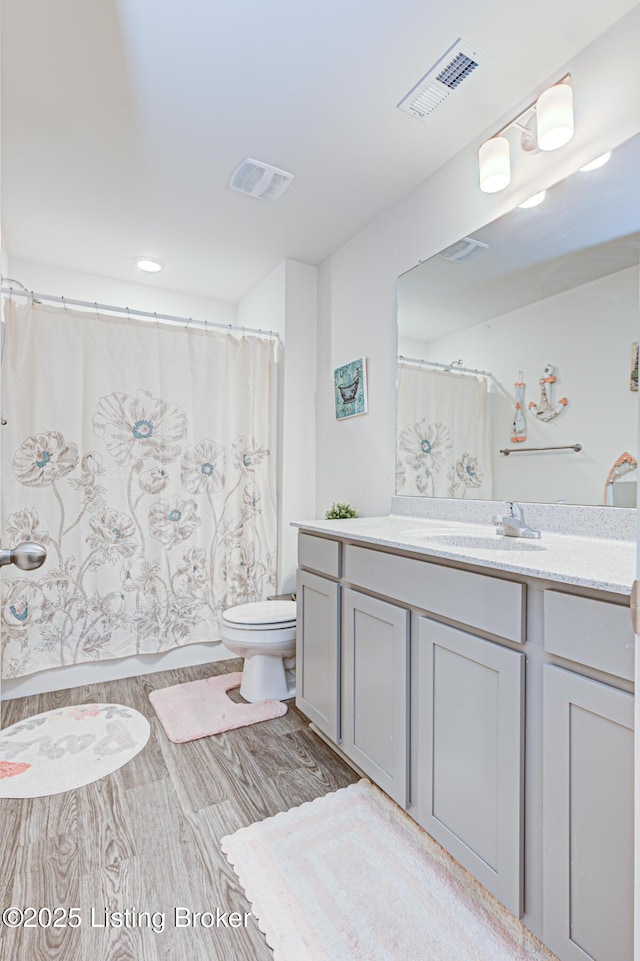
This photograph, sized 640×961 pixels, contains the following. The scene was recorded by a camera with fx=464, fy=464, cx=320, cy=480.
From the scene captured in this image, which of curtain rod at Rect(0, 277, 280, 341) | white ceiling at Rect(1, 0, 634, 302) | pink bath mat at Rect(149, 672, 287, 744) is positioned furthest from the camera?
curtain rod at Rect(0, 277, 280, 341)

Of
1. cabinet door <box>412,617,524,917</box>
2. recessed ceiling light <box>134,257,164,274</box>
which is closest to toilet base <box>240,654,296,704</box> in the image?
cabinet door <box>412,617,524,917</box>

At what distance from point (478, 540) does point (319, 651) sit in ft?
2.49

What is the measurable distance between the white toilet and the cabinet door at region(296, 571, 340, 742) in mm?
178

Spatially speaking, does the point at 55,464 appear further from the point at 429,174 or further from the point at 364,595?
the point at 429,174

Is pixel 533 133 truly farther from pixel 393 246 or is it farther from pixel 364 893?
pixel 364 893

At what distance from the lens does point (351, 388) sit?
2521mm

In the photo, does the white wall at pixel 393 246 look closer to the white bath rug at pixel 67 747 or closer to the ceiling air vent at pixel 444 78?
the ceiling air vent at pixel 444 78

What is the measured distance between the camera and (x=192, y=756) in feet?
5.75

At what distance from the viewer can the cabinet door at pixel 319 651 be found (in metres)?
1.69

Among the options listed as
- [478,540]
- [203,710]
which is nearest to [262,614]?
[203,710]

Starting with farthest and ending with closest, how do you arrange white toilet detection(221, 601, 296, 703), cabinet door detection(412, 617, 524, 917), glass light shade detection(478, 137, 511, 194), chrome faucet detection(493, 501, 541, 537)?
white toilet detection(221, 601, 296, 703) → glass light shade detection(478, 137, 511, 194) → chrome faucet detection(493, 501, 541, 537) → cabinet door detection(412, 617, 524, 917)

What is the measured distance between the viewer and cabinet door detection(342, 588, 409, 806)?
53.1 inches

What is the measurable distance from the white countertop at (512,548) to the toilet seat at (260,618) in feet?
1.74

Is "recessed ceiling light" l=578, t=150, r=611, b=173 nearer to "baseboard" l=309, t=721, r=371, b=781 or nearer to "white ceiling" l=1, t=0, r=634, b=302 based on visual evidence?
"white ceiling" l=1, t=0, r=634, b=302
